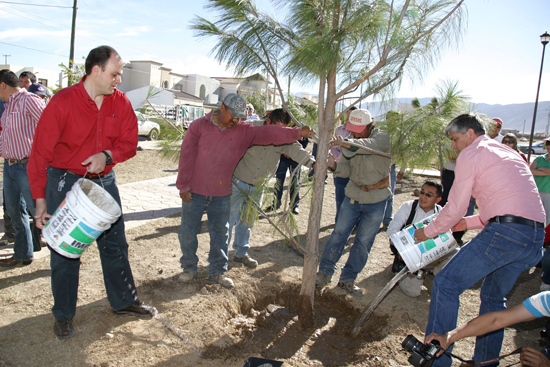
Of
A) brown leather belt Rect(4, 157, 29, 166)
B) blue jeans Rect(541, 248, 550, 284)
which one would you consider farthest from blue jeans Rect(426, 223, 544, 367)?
brown leather belt Rect(4, 157, 29, 166)

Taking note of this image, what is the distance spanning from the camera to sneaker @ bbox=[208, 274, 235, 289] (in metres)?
3.26

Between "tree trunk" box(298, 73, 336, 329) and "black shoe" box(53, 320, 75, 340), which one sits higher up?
"tree trunk" box(298, 73, 336, 329)

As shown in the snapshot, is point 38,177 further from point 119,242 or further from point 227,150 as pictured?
point 227,150

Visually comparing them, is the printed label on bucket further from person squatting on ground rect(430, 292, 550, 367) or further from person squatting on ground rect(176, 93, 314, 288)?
person squatting on ground rect(430, 292, 550, 367)

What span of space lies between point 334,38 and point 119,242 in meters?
1.95

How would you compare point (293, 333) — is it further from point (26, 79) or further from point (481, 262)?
point (26, 79)

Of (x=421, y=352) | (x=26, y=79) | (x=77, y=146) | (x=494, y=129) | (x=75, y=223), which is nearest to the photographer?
(x=421, y=352)

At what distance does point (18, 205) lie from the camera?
3396 millimetres

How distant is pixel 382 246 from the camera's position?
498cm

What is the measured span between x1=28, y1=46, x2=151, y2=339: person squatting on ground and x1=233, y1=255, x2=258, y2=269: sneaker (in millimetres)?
1569

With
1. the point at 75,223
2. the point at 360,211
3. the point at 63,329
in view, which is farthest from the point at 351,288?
the point at 75,223

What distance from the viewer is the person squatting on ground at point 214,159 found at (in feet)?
9.86

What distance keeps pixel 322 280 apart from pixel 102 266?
1.95 meters

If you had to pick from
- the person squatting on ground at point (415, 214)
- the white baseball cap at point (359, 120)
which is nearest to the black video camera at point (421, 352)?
the person squatting on ground at point (415, 214)
